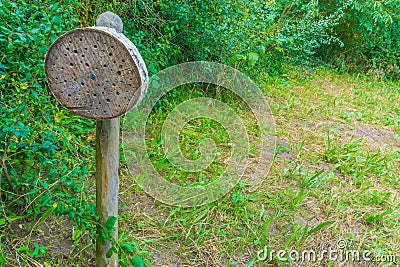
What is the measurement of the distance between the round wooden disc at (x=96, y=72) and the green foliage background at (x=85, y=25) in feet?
1.17

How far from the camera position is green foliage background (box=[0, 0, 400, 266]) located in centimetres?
175

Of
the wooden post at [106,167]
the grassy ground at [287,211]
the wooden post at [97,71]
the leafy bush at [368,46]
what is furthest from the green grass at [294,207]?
the leafy bush at [368,46]

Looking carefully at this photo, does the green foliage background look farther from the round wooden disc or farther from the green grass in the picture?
the green grass

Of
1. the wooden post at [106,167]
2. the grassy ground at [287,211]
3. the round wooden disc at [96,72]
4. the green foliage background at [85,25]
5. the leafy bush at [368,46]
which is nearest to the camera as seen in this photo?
the round wooden disc at [96,72]

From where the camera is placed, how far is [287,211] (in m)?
2.44

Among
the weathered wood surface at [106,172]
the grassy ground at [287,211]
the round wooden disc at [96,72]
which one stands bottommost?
the grassy ground at [287,211]

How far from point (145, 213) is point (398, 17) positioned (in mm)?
6513

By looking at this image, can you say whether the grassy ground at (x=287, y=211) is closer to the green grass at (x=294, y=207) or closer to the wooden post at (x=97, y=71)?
the green grass at (x=294, y=207)

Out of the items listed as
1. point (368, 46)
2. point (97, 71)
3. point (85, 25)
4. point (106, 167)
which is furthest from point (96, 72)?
point (368, 46)

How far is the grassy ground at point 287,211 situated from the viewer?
2098 mm

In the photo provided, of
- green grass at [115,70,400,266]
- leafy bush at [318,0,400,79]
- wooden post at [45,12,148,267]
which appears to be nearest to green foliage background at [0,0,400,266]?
leafy bush at [318,0,400,79]

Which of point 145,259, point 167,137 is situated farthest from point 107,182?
point 167,137

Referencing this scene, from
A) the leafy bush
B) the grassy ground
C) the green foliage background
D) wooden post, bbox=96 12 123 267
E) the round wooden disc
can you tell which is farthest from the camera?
the leafy bush

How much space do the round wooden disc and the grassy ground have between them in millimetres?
943
